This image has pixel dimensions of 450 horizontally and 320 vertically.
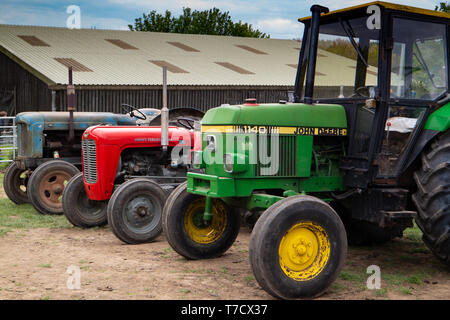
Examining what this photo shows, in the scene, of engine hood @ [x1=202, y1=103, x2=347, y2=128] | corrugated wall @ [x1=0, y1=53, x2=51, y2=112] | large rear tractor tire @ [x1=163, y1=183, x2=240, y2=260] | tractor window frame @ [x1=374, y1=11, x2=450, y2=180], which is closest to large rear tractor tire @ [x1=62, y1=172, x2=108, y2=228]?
large rear tractor tire @ [x1=163, y1=183, x2=240, y2=260]

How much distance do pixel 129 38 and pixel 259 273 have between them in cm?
2393

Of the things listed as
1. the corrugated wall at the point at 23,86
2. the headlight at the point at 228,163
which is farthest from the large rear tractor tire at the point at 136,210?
the corrugated wall at the point at 23,86

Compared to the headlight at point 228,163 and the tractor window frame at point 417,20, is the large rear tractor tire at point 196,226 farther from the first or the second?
the tractor window frame at point 417,20

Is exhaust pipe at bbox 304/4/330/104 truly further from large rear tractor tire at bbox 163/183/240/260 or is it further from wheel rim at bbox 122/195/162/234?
wheel rim at bbox 122/195/162/234

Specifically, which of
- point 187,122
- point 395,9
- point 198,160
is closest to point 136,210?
point 198,160

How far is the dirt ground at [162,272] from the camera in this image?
5371 millimetres

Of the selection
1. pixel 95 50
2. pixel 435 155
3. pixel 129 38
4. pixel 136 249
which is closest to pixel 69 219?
pixel 136 249

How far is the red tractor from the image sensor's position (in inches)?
306

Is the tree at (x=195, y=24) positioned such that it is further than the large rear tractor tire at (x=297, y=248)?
Yes

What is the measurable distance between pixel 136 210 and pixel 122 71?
15.1m

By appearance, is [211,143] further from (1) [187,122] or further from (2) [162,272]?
(1) [187,122]

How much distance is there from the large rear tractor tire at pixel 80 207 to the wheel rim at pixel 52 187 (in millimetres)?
1412

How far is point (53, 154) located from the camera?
11305 mm
